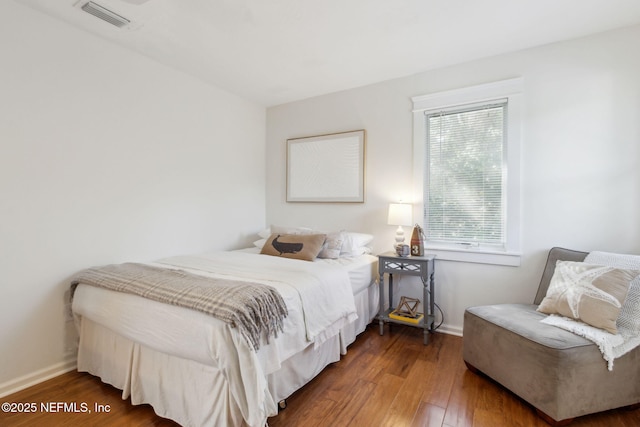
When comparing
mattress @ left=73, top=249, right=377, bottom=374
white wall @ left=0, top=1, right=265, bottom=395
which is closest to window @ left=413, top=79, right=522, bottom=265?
mattress @ left=73, top=249, right=377, bottom=374

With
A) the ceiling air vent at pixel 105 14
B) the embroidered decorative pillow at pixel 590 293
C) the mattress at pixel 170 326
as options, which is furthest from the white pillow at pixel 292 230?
the ceiling air vent at pixel 105 14

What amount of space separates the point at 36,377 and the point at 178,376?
1.29 metres

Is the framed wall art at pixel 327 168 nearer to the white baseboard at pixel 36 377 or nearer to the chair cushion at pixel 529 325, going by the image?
the chair cushion at pixel 529 325

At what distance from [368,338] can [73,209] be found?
8.48 ft

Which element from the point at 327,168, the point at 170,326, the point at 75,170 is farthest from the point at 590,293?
the point at 75,170

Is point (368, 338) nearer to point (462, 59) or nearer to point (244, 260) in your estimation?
point (244, 260)

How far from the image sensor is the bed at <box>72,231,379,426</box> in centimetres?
144

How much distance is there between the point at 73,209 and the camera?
2299mm

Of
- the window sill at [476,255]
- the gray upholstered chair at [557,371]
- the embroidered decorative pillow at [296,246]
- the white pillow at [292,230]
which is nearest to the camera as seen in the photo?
the gray upholstered chair at [557,371]

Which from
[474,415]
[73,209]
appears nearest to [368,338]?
[474,415]

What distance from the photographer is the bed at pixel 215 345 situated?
1439 mm

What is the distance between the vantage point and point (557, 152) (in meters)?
2.48

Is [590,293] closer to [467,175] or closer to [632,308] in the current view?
[632,308]

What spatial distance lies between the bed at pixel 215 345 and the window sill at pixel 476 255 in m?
0.93
